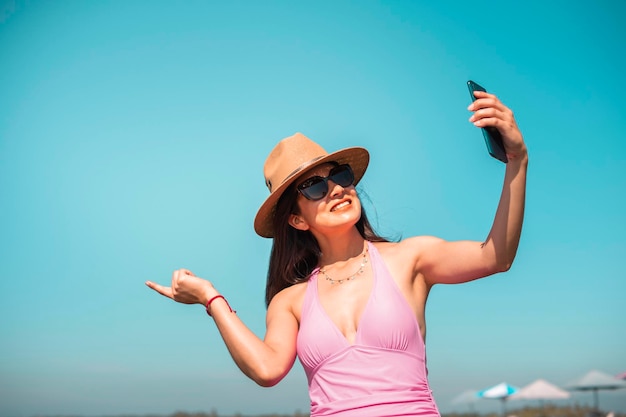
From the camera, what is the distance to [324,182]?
13.9 feet

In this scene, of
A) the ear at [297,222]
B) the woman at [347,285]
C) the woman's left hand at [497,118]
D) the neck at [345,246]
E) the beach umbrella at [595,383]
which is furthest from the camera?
the beach umbrella at [595,383]

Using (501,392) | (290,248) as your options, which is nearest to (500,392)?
(501,392)

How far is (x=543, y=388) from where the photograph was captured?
2833 cm

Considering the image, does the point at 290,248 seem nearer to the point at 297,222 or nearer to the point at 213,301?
the point at 297,222

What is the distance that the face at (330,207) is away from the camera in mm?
4129

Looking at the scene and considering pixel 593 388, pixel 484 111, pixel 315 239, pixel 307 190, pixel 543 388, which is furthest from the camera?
pixel 543 388

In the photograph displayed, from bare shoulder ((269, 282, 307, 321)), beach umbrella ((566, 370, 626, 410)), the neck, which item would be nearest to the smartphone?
the neck

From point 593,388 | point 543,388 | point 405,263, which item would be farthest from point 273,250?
point 543,388

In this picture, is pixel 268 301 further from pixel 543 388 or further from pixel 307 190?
pixel 543 388

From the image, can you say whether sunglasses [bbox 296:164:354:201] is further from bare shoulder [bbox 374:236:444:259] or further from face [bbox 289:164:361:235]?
bare shoulder [bbox 374:236:444:259]

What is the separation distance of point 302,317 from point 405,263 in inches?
26.9

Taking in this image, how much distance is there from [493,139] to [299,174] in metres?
1.52

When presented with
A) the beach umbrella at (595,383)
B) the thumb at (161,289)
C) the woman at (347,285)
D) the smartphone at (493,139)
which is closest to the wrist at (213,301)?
the woman at (347,285)

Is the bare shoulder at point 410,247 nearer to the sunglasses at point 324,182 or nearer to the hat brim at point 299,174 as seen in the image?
the sunglasses at point 324,182
